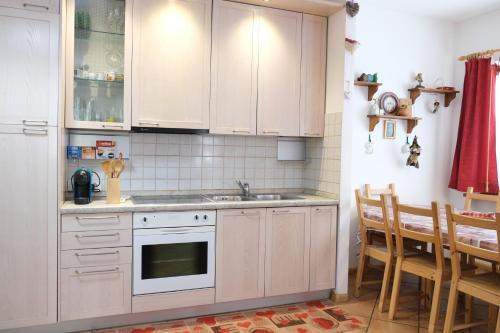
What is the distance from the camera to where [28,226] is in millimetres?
2387

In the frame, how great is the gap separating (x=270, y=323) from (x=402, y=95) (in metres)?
2.68

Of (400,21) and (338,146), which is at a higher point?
(400,21)

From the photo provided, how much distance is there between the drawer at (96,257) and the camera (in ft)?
8.09

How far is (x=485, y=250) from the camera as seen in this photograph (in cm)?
223

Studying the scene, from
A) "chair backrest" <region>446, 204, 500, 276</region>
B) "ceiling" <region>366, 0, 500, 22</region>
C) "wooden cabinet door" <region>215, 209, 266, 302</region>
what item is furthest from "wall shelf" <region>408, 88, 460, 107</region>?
"wooden cabinet door" <region>215, 209, 266, 302</region>

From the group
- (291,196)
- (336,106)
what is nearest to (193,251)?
(291,196)

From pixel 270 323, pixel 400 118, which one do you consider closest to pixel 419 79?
pixel 400 118

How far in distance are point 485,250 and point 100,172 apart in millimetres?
2673

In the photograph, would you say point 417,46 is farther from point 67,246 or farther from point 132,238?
point 67,246

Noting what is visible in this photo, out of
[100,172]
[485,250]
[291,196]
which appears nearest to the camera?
[485,250]

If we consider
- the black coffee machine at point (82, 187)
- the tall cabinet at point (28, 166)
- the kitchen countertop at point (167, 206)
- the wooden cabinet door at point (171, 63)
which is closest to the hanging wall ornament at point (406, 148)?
the kitchen countertop at point (167, 206)

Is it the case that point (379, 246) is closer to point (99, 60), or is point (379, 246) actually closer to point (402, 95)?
point (402, 95)

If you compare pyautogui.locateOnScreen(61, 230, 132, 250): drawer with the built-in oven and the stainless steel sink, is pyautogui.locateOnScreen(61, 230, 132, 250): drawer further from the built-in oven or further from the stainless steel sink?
the stainless steel sink

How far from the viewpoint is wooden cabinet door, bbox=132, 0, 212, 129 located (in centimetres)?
280
